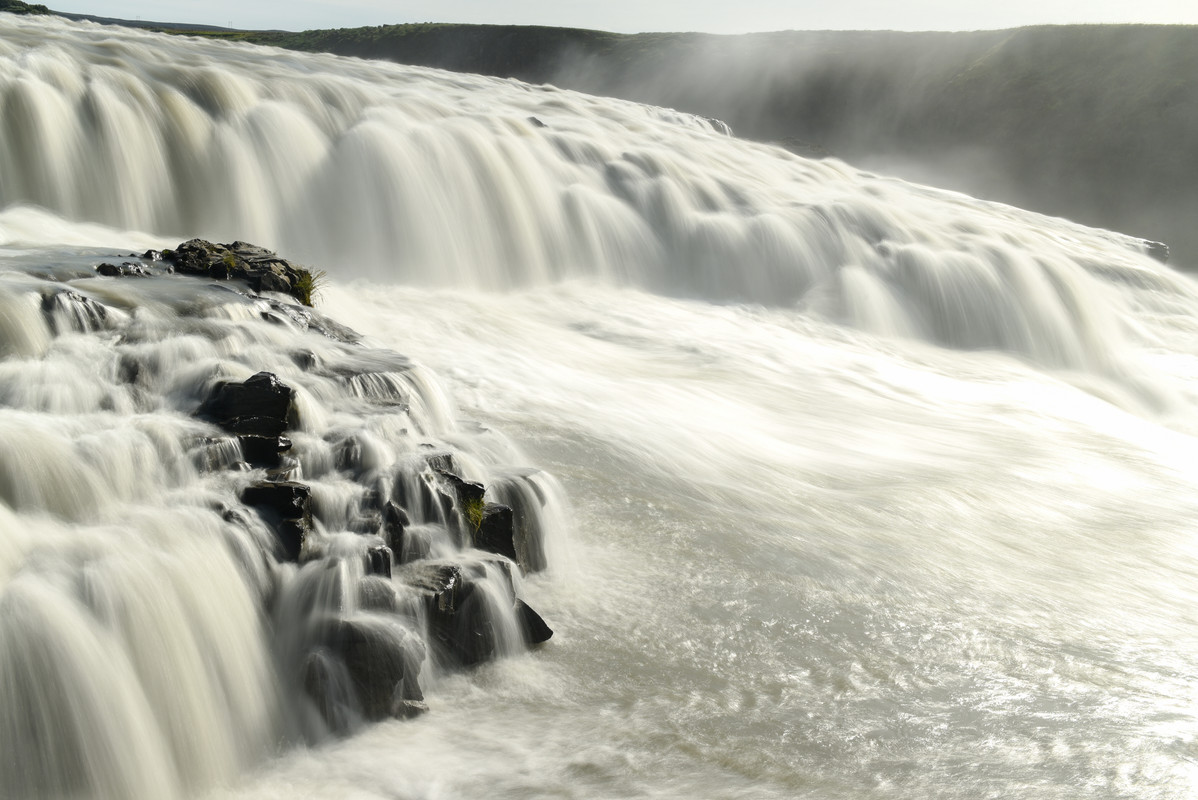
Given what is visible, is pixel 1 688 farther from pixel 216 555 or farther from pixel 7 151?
pixel 7 151

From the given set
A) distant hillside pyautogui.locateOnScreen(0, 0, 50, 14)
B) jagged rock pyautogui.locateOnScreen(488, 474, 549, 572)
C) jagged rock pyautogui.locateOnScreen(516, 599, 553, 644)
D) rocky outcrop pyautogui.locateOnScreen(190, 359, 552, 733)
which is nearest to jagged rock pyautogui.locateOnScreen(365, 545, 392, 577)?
rocky outcrop pyautogui.locateOnScreen(190, 359, 552, 733)

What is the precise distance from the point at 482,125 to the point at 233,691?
1133 centimetres

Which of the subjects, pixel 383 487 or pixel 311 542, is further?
pixel 383 487

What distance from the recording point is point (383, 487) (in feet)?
17.9

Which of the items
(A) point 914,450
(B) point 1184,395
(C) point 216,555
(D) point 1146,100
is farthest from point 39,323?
(D) point 1146,100

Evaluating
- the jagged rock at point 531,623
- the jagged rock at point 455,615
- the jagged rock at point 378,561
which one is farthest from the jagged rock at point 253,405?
the jagged rock at point 531,623

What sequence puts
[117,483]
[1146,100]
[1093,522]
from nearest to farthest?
[117,483] < [1093,522] < [1146,100]

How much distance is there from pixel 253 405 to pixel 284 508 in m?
0.79

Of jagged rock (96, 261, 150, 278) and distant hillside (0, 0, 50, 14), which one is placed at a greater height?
distant hillside (0, 0, 50, 14)

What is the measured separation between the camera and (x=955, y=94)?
4497cm

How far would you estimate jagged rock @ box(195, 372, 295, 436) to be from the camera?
17.7 feet

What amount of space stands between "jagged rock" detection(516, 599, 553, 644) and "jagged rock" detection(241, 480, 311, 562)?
113 centimetres

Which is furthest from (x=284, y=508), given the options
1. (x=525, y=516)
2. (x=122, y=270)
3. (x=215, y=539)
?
(x=122, y=270)

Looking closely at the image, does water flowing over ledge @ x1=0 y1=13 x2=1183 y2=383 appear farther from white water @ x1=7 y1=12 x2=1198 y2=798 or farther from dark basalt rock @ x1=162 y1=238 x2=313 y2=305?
dark basalt rock @ x1=162 y1=238 x2=313 y2=305
